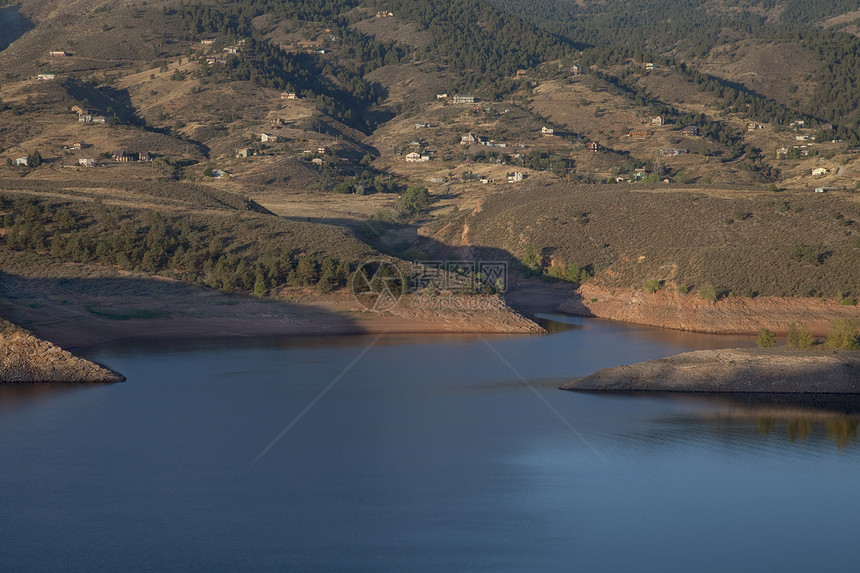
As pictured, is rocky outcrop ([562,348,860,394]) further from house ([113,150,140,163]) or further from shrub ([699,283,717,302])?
house ([113,150,140,163])

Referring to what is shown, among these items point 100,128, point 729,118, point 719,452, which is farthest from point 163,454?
point 729,118

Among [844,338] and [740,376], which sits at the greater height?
[844,338]

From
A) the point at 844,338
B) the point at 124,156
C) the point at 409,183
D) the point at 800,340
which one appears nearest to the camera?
the point at 844,338

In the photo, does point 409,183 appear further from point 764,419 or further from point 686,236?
point 764,419

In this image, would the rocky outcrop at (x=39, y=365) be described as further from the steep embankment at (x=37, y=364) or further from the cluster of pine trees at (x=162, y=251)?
the cluster of pine trees at (x=162, y=251)

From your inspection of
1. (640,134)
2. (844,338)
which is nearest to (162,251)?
(844,338)
